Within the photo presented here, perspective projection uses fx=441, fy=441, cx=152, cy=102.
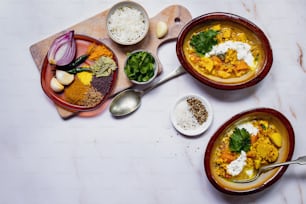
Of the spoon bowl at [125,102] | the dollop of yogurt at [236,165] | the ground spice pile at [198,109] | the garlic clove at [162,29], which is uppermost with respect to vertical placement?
the garlic clove at [162,29]

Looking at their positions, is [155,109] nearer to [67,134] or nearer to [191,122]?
[191,122]

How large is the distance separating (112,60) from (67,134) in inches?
19.0

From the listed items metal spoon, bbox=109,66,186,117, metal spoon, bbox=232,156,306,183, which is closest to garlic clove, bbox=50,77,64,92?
metal spoon, bbox=109,66,186,117

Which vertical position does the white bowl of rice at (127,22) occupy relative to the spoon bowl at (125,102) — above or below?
above

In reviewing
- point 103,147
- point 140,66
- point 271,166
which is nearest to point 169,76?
point 140,66

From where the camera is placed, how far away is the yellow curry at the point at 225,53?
2396 millimetres

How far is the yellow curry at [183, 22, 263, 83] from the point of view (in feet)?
7.86

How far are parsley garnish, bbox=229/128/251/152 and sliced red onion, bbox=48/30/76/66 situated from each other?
97 cm

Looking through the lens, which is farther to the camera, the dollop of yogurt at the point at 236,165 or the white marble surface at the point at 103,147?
the white marble surface at the point at 103,147

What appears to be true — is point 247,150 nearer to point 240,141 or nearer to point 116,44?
point 240,141

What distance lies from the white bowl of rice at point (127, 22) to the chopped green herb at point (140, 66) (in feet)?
0.32

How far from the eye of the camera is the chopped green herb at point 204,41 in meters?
2.39

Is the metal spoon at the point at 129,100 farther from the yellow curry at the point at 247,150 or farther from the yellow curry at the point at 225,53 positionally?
the yellow curry at the point at 247,150

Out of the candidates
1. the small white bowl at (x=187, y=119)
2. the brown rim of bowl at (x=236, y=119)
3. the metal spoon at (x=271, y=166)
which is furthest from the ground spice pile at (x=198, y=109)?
the metal spoon at (x=271, y=166)
